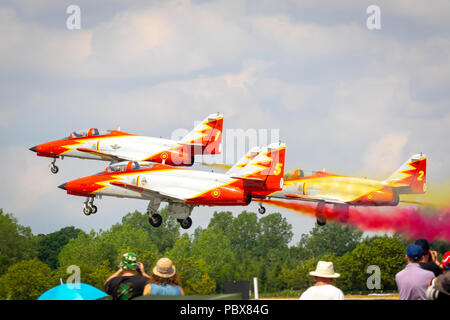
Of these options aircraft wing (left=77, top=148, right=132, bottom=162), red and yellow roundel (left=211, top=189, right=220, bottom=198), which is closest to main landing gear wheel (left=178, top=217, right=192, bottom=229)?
red and yellow roundel (left=211, top=189, right=220, bottom=198)

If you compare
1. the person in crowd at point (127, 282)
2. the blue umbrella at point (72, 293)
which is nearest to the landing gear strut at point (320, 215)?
the person in crowd at point (127, 282)

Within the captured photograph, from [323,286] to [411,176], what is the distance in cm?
4256

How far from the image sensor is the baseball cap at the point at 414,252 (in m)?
14.1

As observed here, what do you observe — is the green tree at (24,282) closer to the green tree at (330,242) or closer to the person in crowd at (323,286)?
the green tree at (330,242)

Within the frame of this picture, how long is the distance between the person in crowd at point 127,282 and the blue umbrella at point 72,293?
604 millimetres

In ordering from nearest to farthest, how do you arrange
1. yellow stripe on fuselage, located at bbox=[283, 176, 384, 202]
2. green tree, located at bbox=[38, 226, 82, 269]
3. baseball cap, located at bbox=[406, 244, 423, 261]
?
baseball cap, located at bbox=[406, 244, 423, 261]
yellow stripe on fuselage, located at bbox=[283, 176, 384, 202]
green tree, located at bbox=[38, 226, 82, 269]

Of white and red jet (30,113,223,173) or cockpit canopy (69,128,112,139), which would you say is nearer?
white and red jet (30,113,223,173)

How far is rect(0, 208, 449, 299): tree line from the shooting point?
62.6 m

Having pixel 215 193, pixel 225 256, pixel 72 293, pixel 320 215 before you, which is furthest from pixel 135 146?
pixel 72 293

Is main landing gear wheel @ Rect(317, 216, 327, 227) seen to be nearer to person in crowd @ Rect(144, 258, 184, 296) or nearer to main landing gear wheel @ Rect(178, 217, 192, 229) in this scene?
main landing gear wheel @ Rect(178, 217, 192, 229)

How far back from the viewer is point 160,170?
48.7 metres
